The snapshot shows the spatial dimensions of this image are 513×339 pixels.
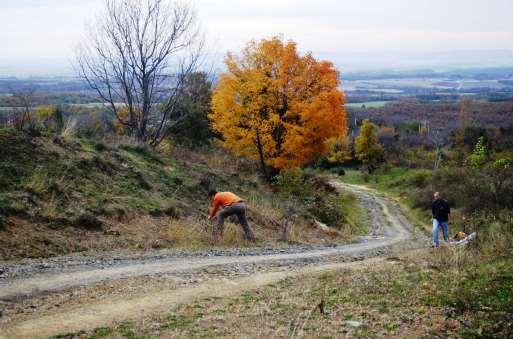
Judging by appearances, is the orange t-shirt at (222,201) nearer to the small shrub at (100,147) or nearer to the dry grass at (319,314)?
the dry grass at (319,314)

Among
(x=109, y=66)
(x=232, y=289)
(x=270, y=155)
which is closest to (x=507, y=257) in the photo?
(x=232, y=289)

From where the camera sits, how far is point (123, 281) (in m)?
10.7

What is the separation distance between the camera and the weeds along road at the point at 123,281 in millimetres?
8398

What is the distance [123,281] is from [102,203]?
20.8ft

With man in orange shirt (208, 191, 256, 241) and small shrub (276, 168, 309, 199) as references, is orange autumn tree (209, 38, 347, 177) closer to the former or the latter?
small shrub (276, 168, 309, 199)

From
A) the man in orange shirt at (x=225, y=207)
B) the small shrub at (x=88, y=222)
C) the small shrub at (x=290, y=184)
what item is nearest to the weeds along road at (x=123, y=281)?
the man in orange shirt at (x=225, y=207)

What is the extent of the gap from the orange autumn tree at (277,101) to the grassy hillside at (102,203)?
13.2 m

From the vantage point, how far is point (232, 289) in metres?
11.0

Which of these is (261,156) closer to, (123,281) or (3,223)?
(3,223)

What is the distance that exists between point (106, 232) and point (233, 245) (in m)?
3.96

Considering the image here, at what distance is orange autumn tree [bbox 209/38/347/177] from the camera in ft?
123

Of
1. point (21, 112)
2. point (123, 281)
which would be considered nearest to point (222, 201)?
point (123, 281)

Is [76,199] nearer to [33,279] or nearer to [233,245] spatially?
[233,245]

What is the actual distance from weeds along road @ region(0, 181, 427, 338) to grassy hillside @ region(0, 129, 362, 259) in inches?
51.2
